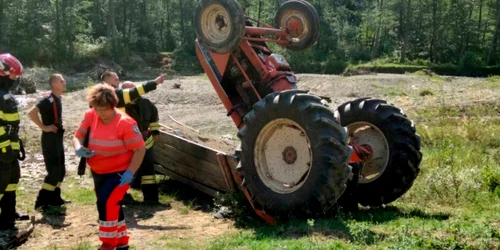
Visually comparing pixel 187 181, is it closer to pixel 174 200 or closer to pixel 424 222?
pixel 174 200

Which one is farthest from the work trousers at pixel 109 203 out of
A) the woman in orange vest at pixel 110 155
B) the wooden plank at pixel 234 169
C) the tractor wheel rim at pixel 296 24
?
the tractor wheel rim at pixel 296 24

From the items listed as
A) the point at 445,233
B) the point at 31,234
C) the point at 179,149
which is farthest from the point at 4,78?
the point at 445,233

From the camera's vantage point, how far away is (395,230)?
577 centimetres

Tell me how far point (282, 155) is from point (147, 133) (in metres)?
2.54

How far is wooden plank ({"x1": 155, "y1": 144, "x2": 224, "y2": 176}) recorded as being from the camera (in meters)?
8.02

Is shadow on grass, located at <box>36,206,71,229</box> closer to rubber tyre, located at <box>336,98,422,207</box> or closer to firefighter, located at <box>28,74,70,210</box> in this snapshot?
firefighter, located at <box>28,74,70,210</box>

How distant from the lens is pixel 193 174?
28.0ft

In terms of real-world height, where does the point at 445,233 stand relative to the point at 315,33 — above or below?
below

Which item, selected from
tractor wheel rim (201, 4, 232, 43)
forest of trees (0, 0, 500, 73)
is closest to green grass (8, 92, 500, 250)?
tractor wheel rim (201, 4, 232, 43)

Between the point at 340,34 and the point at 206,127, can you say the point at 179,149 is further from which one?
the point at 340,34

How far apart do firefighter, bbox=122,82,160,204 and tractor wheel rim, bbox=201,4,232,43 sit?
4.38ft

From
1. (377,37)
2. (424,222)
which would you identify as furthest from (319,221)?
(377,37)

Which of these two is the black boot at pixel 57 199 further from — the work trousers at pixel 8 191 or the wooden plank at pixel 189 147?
the wooden plank at pixel 189 147

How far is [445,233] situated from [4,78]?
4951mm
